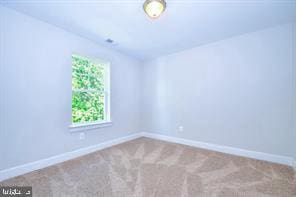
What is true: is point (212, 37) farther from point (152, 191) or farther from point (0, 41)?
point (0, 41)

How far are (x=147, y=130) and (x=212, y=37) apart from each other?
9.33ft

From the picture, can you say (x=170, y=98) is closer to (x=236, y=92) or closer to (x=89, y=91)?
(x=236, y=92)

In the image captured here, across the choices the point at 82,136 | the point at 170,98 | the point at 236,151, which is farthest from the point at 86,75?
the point at 236,151

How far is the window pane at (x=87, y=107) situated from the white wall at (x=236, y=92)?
5.14 feet

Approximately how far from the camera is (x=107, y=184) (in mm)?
1936

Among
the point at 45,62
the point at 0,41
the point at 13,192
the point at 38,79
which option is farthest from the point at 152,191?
the point at 0,41

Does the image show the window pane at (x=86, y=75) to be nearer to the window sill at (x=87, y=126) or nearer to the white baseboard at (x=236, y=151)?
the window sill at (x=87, y=126)

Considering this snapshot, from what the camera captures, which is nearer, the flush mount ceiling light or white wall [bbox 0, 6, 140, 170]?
the flush mount ceiling light

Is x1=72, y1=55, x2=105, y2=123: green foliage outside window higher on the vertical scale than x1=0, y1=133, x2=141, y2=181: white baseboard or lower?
higher

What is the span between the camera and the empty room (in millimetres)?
2012

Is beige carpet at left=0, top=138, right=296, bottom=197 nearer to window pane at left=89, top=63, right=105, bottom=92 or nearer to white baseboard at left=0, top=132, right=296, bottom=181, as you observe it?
white baseboard at left=0, top=132, right=296, bottom=181

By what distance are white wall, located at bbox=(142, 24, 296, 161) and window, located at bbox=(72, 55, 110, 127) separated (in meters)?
1.45

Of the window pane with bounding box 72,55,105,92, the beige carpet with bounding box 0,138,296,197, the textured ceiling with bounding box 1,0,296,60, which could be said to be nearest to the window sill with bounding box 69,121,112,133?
the beige carpet with bounding box 0,138,296,197

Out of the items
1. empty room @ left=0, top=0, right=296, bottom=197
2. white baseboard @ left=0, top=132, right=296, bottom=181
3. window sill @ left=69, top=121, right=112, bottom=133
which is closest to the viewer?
empty room @ left=0, top=0, right=296, bottom=197
